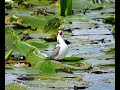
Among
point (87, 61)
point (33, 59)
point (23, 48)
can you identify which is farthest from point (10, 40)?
point (87, 61)

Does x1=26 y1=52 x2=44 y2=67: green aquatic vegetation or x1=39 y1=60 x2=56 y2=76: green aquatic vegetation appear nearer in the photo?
x1=39 y1=60 x2=56 y2=76: green aquatic vegetation

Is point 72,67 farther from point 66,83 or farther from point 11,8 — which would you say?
point 11,8

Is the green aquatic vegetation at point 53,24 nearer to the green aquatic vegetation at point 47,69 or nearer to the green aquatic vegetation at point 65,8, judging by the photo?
the green aquatic vegetation at point 65,8

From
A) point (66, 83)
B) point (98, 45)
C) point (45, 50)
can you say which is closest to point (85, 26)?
point (98, 45)

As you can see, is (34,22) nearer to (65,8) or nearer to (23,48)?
(65,8)

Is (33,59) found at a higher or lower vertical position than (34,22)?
lower

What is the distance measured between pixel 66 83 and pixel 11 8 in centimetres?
457

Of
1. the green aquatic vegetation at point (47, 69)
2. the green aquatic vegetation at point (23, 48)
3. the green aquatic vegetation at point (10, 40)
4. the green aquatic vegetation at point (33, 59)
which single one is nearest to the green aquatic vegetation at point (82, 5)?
the green aquatic vegetation at point (10, 40)

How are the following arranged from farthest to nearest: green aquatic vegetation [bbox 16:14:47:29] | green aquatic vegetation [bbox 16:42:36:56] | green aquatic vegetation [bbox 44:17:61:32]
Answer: green aquatic vegetation [bbox 16:14:47:29]
green aquatic vegetation [bbox 44:17:61:32]
green aquatic vegetation [bbox 16:42:36:56]

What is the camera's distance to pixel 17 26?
514cm

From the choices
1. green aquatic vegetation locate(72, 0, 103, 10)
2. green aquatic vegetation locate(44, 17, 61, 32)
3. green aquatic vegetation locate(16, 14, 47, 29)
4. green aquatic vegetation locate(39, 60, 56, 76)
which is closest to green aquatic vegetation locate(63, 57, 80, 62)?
green aquatic vegetation locate(39, 60, 56, 76)

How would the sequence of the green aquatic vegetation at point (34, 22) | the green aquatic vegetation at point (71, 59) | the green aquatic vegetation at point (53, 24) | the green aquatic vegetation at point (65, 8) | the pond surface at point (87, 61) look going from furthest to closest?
1. the green aquatic vegetation at point (65, 8)
2. the green aquatic vegetation at point (34, 22)
3. the green aquatic vegetation at point (53, 24)
4. the green aquatic vegetation at point (71, 59)
5. the pond surface at point (87, 61)

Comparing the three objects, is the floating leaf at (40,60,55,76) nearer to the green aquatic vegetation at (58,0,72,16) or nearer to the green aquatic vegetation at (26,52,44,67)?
the green aquatic vegetation at (26,52,44,67)

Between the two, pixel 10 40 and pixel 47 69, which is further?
pixel 10 40
